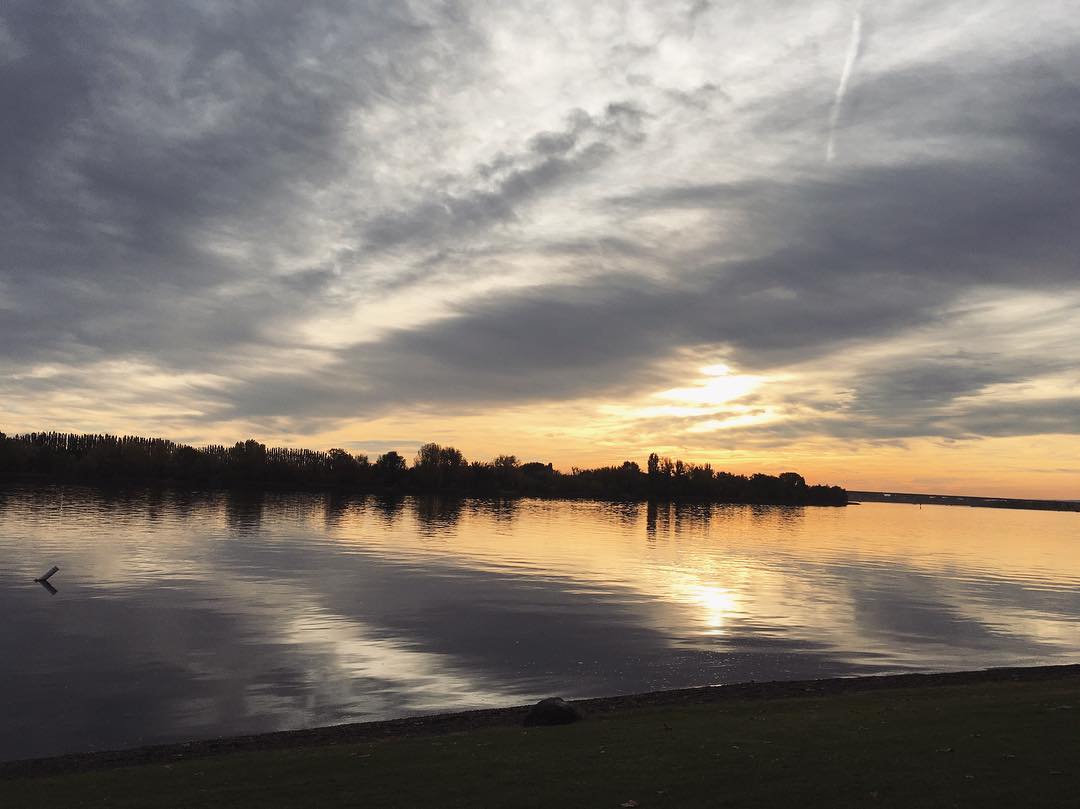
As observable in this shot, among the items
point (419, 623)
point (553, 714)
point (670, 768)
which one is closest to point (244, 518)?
point (419, 623)

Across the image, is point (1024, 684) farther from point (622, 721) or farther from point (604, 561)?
point (604, 561)

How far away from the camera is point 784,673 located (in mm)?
39344

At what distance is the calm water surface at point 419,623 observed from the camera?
32.3m

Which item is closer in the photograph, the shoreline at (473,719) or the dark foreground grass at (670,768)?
the dark foreground grass at (670,768)

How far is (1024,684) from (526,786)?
26.7 m

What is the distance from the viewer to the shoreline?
23656 mm

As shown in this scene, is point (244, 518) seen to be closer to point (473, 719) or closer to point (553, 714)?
point (473, 719)

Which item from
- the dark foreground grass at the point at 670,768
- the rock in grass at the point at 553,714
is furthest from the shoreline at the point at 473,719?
the dark foreground grass at the point at 670,768

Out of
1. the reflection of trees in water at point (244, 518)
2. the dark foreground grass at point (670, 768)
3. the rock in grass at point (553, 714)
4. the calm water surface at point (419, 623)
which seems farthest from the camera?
the reflection of trees in water at point (244, 518)

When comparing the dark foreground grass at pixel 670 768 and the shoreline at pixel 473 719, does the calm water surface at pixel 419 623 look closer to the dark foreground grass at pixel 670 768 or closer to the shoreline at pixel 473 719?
the shoreline at pixel 473 719

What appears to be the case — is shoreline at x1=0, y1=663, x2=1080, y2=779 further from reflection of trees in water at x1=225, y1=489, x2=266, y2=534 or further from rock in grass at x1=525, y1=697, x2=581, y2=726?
reflection of trees in water at x1=225, y1=489, x2=266, y2=534

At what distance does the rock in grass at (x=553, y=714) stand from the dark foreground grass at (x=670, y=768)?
0.77 meters

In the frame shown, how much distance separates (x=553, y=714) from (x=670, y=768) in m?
8.25

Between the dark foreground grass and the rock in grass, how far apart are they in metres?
0.77
